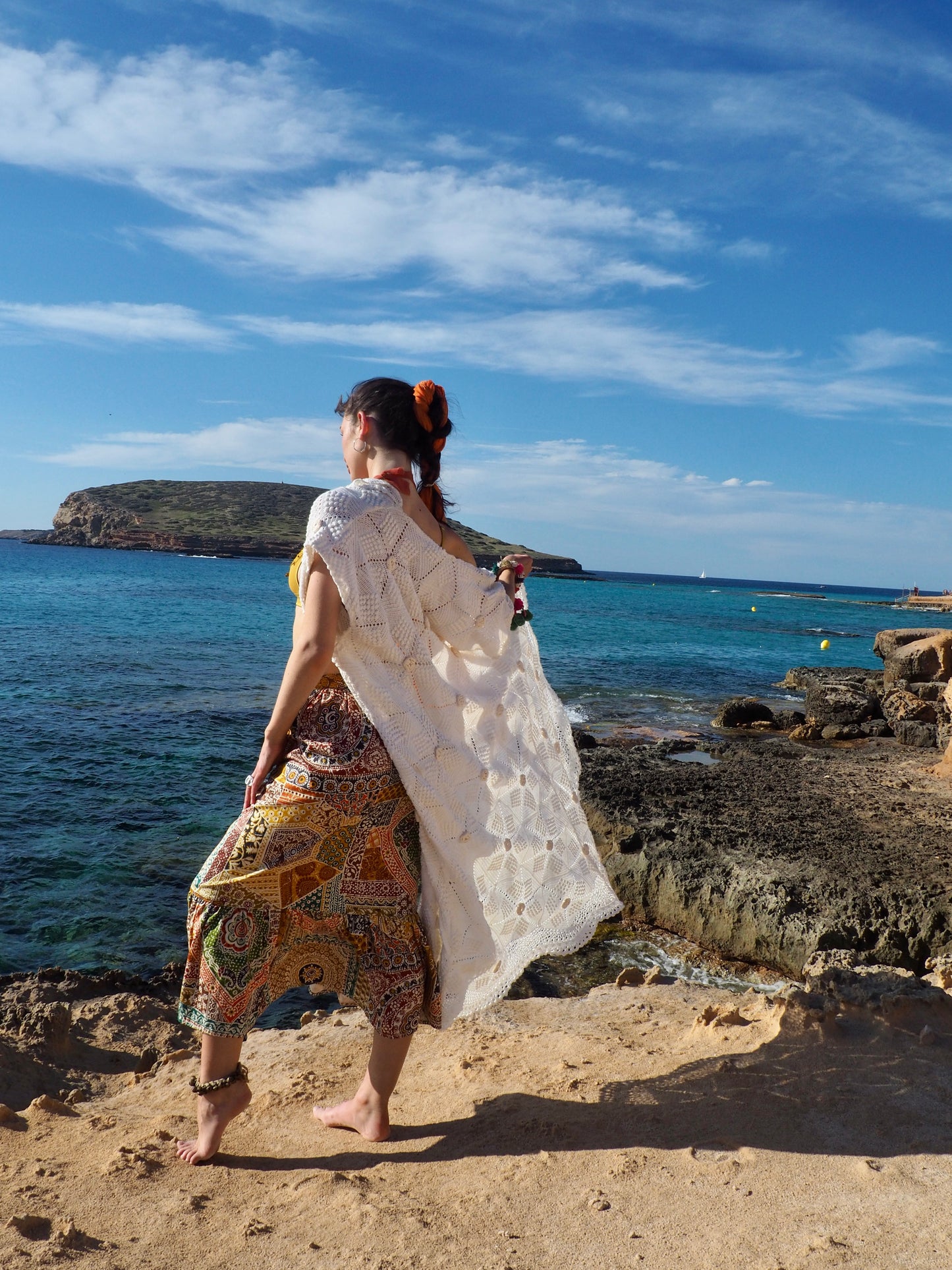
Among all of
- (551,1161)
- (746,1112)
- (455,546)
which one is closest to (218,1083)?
(551,1161)

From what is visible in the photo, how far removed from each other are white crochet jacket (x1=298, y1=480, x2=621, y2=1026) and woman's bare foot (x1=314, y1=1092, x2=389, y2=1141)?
14.1 inches

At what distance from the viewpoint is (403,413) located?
2768 millimetres

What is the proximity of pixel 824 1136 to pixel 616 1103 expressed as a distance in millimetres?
671

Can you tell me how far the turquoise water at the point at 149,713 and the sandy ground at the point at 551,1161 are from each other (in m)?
2.86

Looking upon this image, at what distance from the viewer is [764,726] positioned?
1556 centimetres

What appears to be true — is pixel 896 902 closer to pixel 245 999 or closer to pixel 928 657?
pixel 245 999

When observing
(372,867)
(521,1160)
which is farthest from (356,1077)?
(372,867)

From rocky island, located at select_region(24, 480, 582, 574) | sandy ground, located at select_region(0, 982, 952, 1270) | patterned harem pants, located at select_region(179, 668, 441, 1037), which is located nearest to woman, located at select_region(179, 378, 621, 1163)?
patterned harem pants, located at select_region(179, 668, 441, 1037)

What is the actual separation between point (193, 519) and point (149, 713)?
90.9 m

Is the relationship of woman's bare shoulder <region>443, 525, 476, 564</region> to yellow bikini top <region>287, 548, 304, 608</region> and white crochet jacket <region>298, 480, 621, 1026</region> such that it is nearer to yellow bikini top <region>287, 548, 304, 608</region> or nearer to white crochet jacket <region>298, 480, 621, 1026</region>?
white crochet jacket <region>298, 480, 621, 1026</region>

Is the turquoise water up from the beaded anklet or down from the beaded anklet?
down

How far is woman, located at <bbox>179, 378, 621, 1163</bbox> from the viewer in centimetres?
255

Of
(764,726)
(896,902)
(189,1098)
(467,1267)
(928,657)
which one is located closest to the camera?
(467,1267)

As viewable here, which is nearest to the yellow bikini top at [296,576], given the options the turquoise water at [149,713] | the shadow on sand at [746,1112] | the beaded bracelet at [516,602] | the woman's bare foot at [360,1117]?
the beaded bracelet at [516,602]
